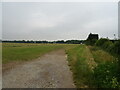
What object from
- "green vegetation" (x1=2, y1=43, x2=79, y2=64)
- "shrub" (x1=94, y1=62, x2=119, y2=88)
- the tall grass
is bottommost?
"green vegetation" (x1=2, y1=43, x2=79, y2=64)

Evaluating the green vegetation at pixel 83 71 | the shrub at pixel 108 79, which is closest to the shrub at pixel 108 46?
the green vegetation at pixel 83 71

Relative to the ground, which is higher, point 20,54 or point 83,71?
point 83,71

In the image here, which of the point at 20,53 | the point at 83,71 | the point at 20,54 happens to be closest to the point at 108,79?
the point at 83,71

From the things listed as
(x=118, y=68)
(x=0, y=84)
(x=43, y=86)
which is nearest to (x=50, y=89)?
(x=43, y=86)

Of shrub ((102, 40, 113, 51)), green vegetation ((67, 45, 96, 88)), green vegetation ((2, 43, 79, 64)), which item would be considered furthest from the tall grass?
shrub ((102, 40, 113, 51))

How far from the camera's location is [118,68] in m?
6.19

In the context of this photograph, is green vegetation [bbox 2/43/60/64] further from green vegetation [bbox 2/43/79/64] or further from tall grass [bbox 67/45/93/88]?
tall grass [bbox 67/45/93/88]

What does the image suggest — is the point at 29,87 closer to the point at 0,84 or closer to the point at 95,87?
the point at 0,84

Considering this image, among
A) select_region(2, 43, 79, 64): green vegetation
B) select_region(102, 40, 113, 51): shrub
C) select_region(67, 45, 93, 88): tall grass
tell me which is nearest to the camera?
select_region(67, 45, 93, 88): tall grass

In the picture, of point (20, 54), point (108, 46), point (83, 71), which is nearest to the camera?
point (83, 71)

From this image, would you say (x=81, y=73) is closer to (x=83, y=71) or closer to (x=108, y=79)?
(x=83, y=71)

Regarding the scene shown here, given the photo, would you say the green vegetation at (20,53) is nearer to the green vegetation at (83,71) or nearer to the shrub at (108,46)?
the green vegetation at (83,71)

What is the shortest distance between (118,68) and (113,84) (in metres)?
1.66

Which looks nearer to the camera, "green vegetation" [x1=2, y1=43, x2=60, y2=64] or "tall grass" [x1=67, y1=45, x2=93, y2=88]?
"tall grass" [x1=67, y1=45, x2=93, y2=88]
